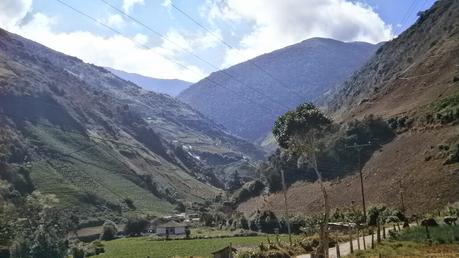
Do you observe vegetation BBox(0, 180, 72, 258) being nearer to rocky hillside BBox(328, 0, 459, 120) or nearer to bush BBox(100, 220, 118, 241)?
bush BBox(100, 220, 118, 241)

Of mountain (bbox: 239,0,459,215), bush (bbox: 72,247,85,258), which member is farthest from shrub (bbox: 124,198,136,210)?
bush (bbox: 72,247,85,258)

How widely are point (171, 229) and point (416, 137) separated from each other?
62.1 m

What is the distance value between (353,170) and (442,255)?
86.0 m

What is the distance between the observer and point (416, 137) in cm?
10831

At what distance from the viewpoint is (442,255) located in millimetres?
36719

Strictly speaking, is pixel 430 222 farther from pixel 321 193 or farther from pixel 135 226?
pixel 135 226

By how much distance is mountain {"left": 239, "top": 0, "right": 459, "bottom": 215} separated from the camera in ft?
283

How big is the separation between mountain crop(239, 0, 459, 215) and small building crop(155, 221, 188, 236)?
21.3 meters

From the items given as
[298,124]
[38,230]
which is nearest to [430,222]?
[298,124]

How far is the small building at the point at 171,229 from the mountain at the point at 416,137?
2129 cm

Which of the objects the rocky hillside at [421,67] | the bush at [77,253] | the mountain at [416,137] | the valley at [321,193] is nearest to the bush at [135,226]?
the valley at [321,193]

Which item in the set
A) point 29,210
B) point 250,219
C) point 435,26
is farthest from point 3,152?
point 435,26

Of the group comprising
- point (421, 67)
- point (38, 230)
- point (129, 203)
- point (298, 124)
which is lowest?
point (38, 230)

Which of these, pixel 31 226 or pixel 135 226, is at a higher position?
pixel 135 226
